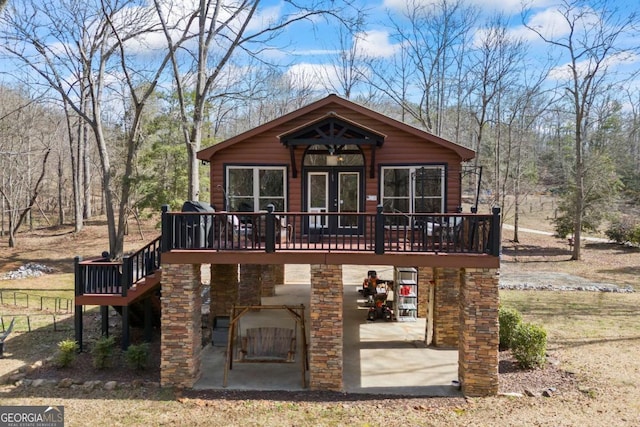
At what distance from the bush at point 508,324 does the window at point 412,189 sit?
115 inches

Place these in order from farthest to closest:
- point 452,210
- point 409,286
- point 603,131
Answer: point 603,131
point 409,286
point 452,210

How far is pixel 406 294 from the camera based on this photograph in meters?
13.5

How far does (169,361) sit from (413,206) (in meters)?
6.81

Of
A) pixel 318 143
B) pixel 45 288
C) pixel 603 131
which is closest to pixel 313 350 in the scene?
pixel 318 143

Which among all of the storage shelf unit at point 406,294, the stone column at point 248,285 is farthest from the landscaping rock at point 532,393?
the stone column at point 248,285

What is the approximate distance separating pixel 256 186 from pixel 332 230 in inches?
90.4

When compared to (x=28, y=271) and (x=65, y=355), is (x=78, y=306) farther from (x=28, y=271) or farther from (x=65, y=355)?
(x=28, y=271)

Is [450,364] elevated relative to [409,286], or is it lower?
lower

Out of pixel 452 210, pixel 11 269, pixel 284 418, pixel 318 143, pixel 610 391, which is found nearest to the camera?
pixel 284 418

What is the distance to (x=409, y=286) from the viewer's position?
13.4 metres

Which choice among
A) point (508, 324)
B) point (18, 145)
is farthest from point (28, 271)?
point (508, 324)

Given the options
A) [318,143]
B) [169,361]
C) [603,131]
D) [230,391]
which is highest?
[603,131]

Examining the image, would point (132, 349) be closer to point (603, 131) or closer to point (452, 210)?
point (452, 210)

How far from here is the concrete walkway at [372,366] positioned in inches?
349
